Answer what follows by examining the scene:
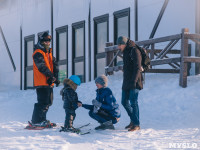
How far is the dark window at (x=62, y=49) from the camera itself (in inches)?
690

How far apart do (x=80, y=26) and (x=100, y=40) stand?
140 centimetres

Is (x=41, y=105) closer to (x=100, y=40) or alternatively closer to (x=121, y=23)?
(x=121, y=23)

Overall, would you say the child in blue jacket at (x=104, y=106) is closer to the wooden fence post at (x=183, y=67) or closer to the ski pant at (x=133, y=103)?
the ski pant at (x=133, y=103)

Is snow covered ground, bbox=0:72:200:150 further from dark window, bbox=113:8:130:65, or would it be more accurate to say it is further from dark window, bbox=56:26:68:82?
dark window, bbox=56:26:68:82

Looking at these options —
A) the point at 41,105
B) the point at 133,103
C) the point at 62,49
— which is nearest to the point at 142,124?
the point at 133,103

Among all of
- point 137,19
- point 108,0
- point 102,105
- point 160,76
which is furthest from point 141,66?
point 108,0

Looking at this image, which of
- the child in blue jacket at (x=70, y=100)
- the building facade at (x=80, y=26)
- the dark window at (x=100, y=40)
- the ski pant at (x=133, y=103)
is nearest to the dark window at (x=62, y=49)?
the building facade at (x=80, y=26)

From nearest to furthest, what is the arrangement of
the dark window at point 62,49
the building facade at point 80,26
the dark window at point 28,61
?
the building facade at point 80,26 < the dark window at point 62,49 < the dark window at point 28,61

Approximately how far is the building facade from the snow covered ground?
2.06 m

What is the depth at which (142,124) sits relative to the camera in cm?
755

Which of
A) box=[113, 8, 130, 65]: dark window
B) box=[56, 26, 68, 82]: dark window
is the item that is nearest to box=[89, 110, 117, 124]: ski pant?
box=[113, 8, 130, 65]: dark window

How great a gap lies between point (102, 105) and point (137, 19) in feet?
25.5

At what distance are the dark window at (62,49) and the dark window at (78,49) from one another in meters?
0.54

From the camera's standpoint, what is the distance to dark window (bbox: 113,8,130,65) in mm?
14530
